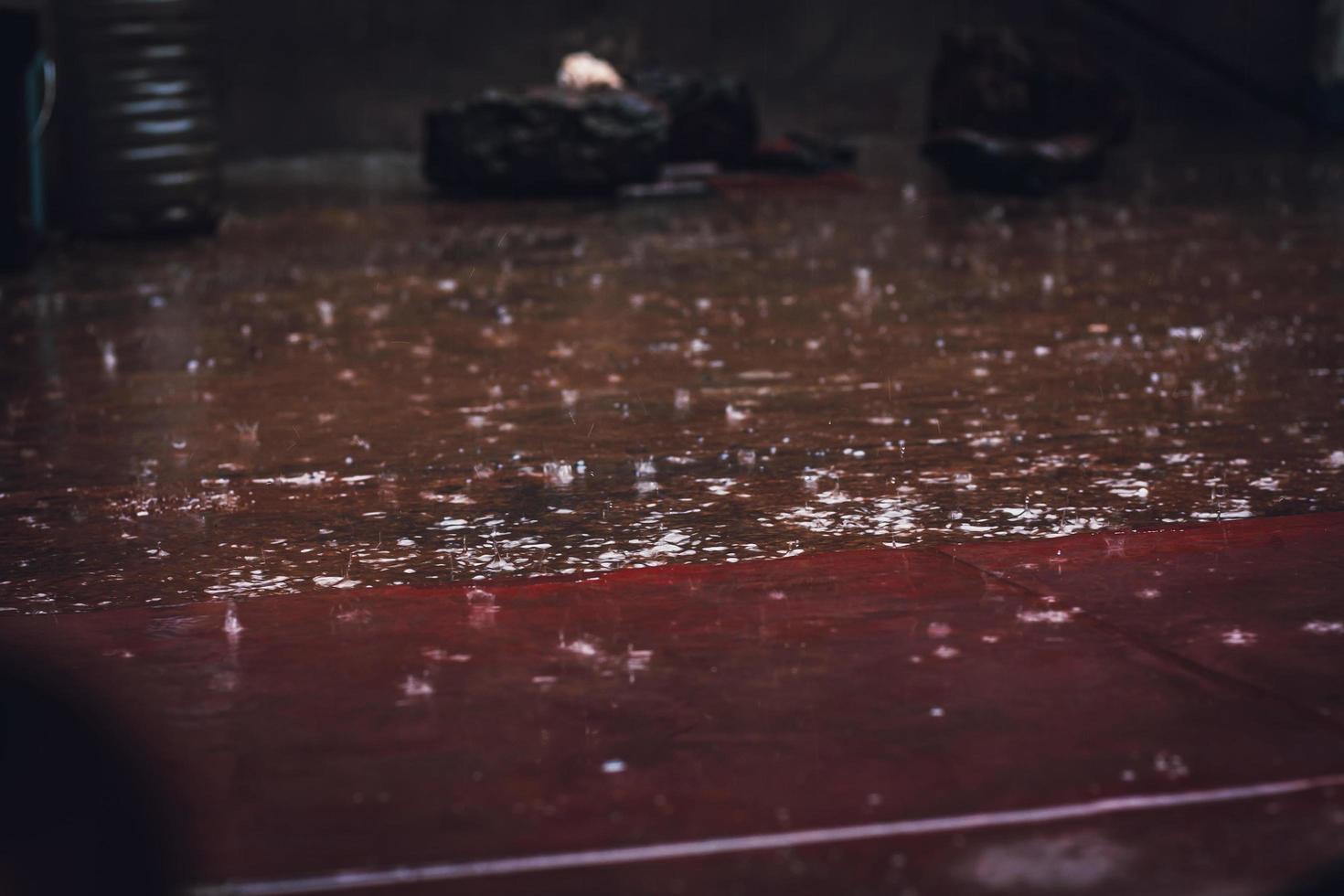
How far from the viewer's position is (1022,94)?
25.7ft

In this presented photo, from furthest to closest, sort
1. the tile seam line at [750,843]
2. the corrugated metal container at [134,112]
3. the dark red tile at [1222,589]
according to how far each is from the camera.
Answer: the corrugated metal container at [134,112], the dark red tile at [1222,589], the tile seam line at [750,843]

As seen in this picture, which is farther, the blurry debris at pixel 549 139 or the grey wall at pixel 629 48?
the grey wall at pixel 629 48

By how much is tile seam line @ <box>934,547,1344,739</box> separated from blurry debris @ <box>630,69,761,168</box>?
6.34 m

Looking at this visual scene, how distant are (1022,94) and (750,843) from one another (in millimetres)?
7191

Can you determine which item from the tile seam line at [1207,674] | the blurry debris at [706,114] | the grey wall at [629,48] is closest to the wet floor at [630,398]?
the tile seam line at [1207,674]

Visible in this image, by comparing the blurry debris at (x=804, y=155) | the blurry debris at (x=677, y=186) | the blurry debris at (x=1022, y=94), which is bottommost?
the blurry debris at (x=677, y=186)

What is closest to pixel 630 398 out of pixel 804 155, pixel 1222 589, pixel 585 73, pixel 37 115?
pixel 1222 589

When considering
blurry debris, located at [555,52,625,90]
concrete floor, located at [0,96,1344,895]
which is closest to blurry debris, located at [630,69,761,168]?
blurry debris, located at [555,52,625,90]

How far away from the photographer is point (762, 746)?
129 centimetres

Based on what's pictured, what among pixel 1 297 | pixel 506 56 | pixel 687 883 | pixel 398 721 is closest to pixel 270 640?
pixel 398 721

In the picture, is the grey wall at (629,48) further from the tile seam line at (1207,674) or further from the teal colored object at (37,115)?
→ the tile seam line at (1207,674)

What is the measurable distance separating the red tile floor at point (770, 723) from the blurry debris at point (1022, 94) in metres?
5.99

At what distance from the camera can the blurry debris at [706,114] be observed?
7766mm

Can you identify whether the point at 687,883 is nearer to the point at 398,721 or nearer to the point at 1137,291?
the point at 398,721
